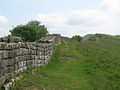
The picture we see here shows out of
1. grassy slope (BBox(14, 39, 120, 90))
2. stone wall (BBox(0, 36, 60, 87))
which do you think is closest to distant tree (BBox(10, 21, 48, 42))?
grassy slope (BBox(14, 39, 120, 90))

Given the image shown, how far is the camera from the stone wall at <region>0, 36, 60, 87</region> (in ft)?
54.2

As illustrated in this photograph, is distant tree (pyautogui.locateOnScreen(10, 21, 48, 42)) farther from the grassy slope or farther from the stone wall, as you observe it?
the stone wall

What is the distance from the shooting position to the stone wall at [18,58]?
1653cm

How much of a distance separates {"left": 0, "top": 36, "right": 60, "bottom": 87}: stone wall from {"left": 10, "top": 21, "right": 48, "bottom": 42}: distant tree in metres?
56.8

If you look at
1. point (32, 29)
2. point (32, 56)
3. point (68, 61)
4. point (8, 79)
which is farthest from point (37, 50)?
point (32, 29)

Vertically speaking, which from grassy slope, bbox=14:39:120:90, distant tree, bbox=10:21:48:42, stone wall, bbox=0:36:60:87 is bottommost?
grassy slope, bbox=14:39:120:90

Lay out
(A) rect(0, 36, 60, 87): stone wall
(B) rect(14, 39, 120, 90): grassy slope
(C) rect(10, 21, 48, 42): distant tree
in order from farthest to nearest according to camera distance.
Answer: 1. (C) rect(10, 21, 48, 42): distant tree
2. (B) rect(14, 39, 120, 90): grassy slope
3. (A) rect(0, 36, 60, 87): stone wall

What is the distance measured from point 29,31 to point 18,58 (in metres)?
68.0

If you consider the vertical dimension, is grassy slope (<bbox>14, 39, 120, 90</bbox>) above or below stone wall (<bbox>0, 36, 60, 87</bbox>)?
below

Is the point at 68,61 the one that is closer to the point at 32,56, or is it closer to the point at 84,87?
the point at 32,56

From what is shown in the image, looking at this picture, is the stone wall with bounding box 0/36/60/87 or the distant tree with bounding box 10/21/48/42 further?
the distant tree with bounding box 10/21/48/42

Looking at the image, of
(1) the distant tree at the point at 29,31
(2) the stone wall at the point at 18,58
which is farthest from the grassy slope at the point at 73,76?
(1) the distant tree at the point at 29,31

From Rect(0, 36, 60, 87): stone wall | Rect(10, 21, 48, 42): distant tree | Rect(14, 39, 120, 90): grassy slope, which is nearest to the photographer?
Rect(0, 36, 60, 87): stone wall

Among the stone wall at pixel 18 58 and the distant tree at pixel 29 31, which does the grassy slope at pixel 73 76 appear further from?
the distant tree at pixel 29 31
